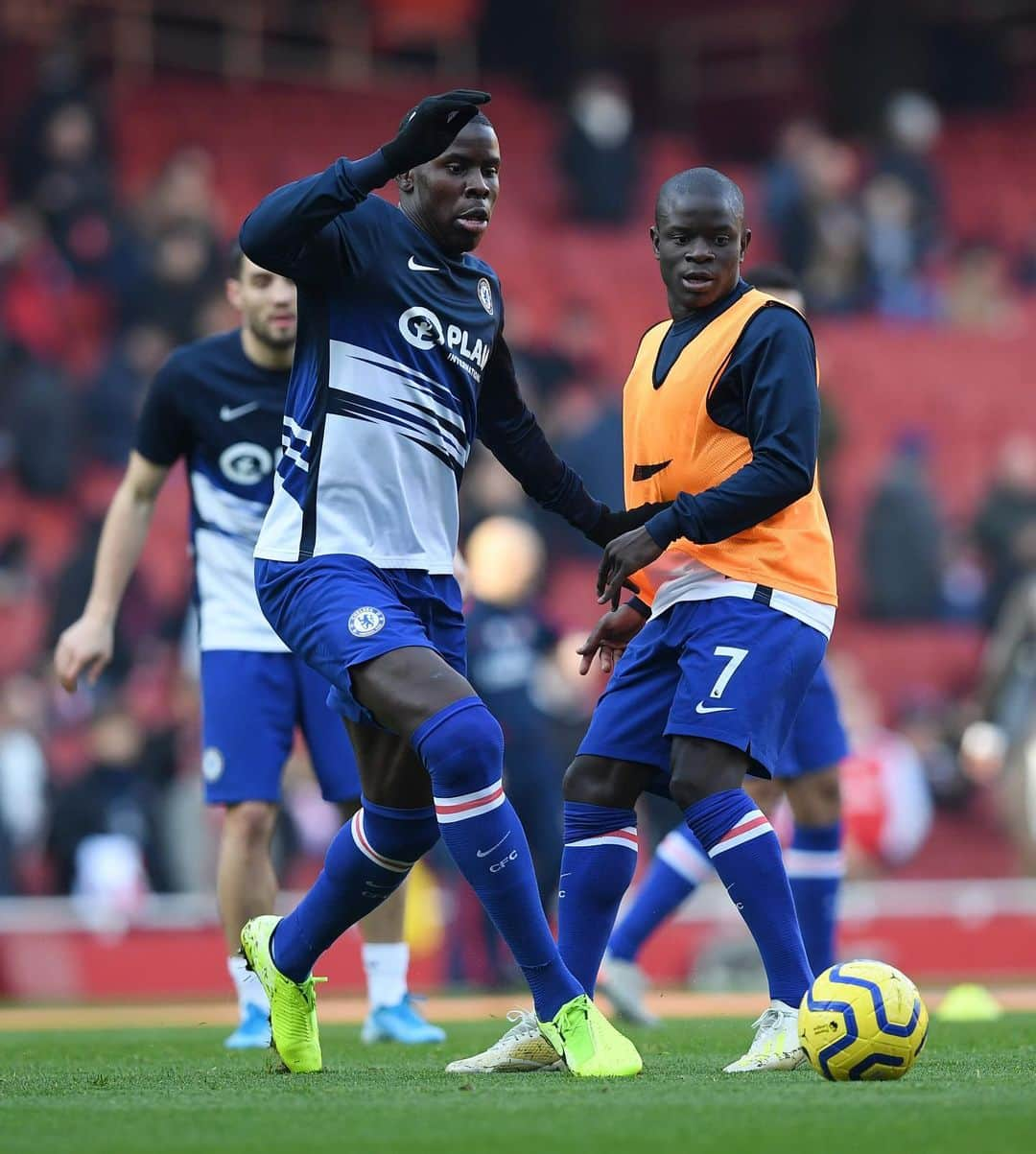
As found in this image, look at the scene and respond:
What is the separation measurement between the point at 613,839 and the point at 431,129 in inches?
74.4

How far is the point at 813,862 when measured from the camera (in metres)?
7.34

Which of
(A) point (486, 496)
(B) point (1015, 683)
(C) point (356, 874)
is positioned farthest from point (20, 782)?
(C) point (356, 874)

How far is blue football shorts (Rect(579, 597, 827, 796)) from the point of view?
5332 millimetres

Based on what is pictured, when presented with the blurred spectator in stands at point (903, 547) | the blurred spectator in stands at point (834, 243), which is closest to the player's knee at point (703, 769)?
the blurred spectator in stands at point (903, 547)

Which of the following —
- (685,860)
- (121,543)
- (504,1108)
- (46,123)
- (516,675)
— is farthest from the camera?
(46,123)

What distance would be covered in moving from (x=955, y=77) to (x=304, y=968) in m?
19.2

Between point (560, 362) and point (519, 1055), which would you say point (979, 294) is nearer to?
point (560, 362)

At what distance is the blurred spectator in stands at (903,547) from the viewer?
16000 millimetres

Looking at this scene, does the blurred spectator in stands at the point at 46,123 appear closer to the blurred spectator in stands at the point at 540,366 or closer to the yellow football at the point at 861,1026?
the blurred spectator in stands at the point at 540,366

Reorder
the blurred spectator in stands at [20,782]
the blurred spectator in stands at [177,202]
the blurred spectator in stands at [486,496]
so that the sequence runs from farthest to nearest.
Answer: the blurred spectator in stands at [177,202]
the blurred spectator in stands at [486,496]
the blurred spectator in stands at [20,782]

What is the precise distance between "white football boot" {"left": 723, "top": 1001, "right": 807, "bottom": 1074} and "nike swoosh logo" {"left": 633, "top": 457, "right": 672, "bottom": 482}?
1.44 m

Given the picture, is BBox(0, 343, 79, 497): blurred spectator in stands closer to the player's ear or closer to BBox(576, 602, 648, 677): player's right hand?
the player's ear

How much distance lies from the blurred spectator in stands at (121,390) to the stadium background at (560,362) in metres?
0.03

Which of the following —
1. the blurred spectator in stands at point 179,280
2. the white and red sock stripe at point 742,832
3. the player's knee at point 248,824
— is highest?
the blurred spectator in stands at point 179,280
